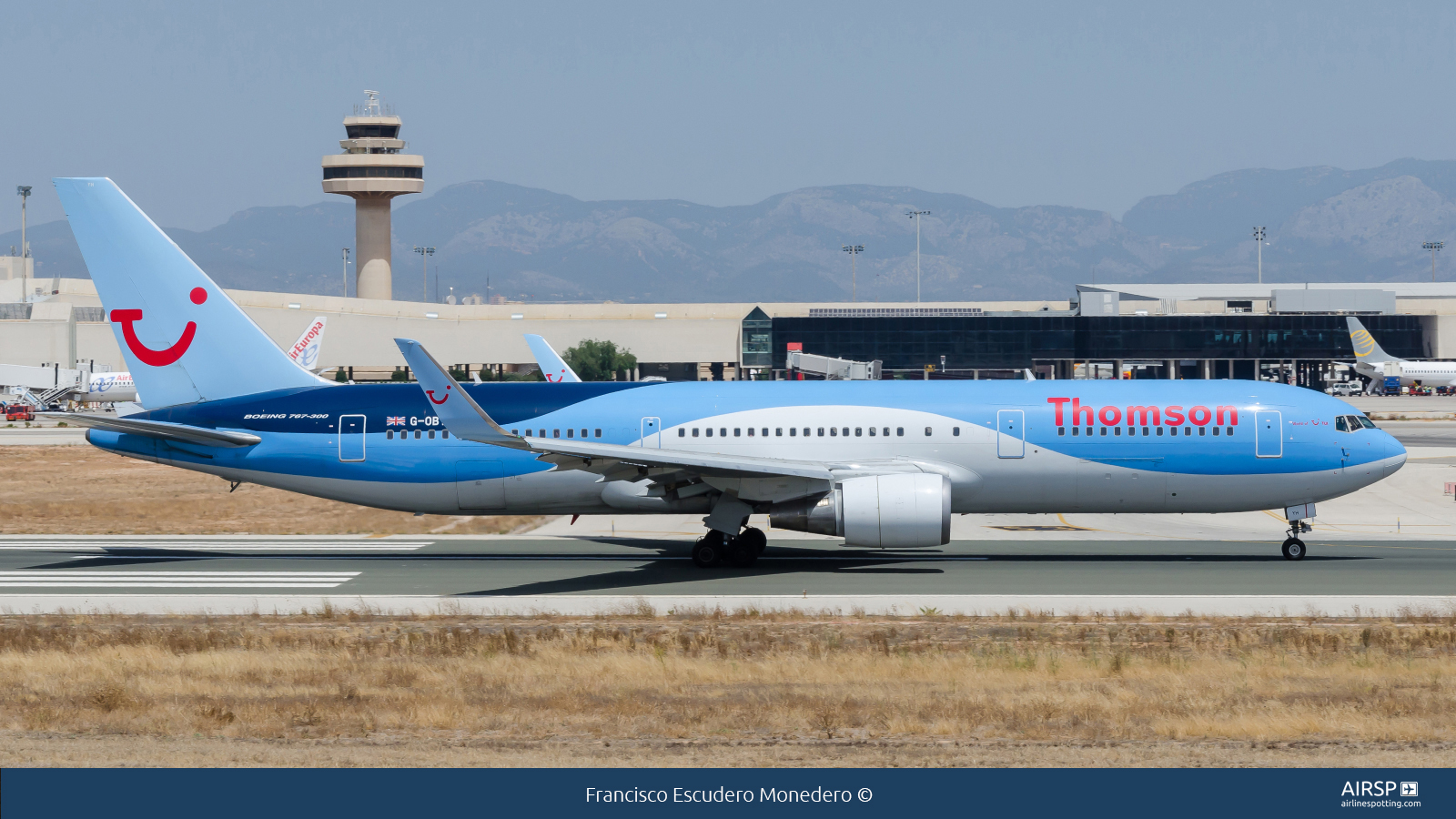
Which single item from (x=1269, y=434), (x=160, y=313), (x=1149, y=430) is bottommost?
(x=1269, y=434)

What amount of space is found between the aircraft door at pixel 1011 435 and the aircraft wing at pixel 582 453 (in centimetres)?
411

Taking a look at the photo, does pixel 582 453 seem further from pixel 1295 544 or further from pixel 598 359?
pixel 598 359

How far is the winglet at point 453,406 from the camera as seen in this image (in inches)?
1017

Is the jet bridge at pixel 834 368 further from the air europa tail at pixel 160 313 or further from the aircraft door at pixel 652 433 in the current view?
the air europa tail at pixel 160 313

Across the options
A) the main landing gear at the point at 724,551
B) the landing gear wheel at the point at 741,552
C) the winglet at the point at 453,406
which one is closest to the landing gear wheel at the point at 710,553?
the main landing gear at the point at 724,551

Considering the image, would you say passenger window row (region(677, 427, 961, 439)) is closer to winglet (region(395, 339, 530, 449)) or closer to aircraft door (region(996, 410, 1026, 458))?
aircraft door (region(996, 410, 1026, 458))

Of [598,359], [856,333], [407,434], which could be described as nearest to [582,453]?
[407,434]

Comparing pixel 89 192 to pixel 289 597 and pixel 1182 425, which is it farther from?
pixel 1182 425

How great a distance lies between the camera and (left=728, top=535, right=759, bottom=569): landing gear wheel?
3122 cm

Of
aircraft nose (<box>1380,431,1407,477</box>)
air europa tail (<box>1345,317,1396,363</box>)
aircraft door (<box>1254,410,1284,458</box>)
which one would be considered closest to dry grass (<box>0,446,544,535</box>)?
aircraft door (<box>1254,410,1284,458</box>)

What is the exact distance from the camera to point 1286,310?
170750 millimetres

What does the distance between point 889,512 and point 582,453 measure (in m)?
6.48

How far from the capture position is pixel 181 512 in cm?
4262

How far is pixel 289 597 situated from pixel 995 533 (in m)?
19.6
